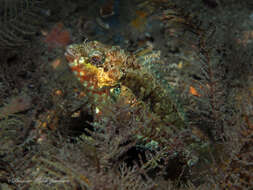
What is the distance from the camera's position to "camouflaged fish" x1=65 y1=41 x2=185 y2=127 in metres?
2.95

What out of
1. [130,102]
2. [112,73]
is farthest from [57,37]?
[130,102]

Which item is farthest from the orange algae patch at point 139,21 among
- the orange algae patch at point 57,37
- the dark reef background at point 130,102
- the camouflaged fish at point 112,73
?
the camouflaged fish at point 112,73

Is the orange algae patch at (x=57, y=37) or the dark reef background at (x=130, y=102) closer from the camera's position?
the dark reef background at (x=130, y=102)

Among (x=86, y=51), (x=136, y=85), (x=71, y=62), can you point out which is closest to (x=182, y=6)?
(x=136, y=85)

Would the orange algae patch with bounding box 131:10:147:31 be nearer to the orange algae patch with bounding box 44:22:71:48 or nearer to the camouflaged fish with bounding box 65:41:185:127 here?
the orange algae patch with bounding box 44:22:71:48

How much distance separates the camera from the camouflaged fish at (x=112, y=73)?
9.68ft

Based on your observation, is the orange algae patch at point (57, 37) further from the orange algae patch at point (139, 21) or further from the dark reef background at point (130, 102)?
the orange algae patch at point (139, 21)

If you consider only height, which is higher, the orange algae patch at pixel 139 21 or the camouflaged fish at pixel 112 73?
the camouflaged fish at pixel 112 73

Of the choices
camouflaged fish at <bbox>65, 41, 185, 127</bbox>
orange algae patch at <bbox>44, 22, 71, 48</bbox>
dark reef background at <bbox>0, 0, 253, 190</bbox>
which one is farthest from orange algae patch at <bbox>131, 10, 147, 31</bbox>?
camouflaged fish at <bbox>65, 41, 185, 127</bbox>

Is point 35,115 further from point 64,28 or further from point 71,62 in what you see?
point 64,28

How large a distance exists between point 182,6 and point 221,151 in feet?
6.34

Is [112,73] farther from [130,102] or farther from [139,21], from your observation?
[139,21]

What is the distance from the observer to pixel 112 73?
3.04 m

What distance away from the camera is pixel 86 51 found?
10.0ft
